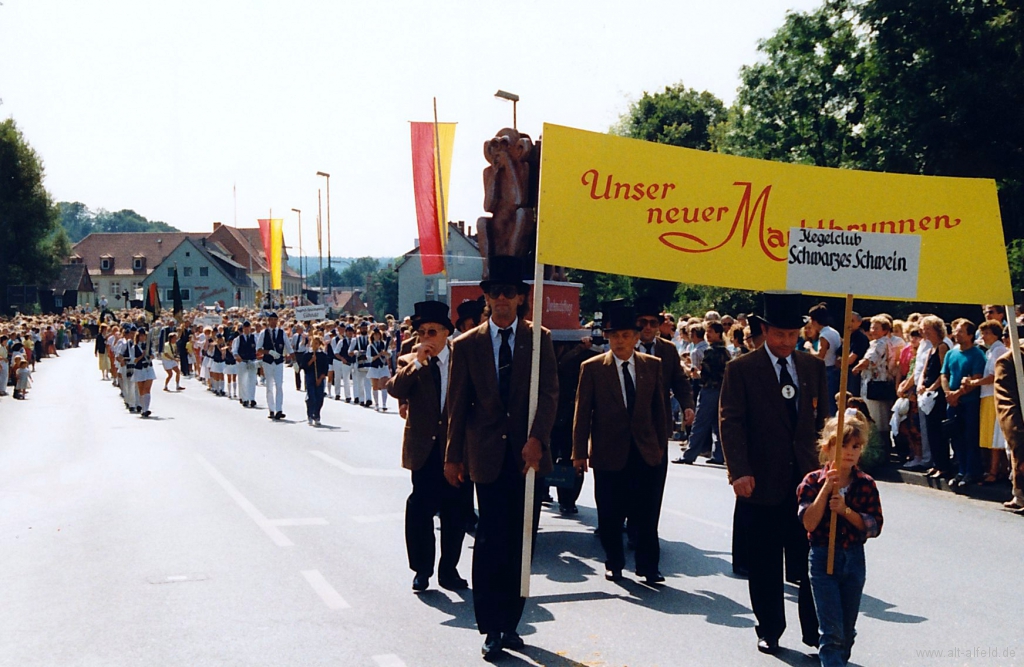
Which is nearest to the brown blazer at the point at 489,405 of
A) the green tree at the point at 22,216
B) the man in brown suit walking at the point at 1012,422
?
the man in brown suit walking at the point at 1012,422

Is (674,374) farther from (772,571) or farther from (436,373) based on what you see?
(772,571)

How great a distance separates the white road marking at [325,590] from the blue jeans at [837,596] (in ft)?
9.97

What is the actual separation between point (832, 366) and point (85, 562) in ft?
29.2

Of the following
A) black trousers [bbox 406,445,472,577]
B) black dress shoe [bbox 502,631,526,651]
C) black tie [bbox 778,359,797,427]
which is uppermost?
black tie [bbox 778,359,797,427]

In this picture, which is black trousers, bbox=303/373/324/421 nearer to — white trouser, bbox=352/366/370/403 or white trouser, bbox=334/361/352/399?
white trouser, bbox=352/366/370/403

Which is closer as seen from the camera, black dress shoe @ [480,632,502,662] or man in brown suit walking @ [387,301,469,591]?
black dress shoe @ [480,632,502,662]

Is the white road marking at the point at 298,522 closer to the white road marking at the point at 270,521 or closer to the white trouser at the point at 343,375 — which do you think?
the white road marking at the point at 270,521

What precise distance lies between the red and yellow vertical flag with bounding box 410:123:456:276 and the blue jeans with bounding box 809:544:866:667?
17872 millimetres

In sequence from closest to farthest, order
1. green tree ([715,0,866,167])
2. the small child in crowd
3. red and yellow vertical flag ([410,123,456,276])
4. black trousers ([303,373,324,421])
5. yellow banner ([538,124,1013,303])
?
yellow banner ([538,124,1013,303]) → black trousers ([303,373,324,421]) → red and yellow vertical flag ([410,123,456,276]) → the small child in crowd → green tree ([715,0,866,167])

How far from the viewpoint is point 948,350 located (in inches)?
495

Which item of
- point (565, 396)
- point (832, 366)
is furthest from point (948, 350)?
point (565, 396)

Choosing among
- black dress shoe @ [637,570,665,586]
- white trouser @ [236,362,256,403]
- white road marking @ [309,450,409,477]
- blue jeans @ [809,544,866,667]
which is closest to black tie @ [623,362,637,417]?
black dress shoe @ [637,570,665,586]

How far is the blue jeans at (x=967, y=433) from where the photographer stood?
11.9 metres

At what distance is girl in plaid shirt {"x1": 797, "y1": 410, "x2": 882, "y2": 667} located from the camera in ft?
17.2
